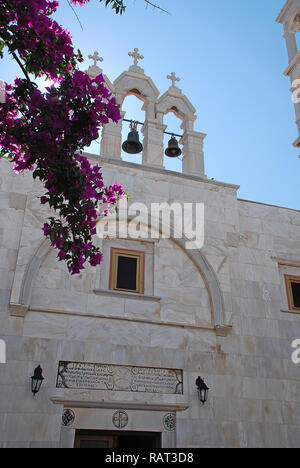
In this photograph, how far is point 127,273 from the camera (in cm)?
876

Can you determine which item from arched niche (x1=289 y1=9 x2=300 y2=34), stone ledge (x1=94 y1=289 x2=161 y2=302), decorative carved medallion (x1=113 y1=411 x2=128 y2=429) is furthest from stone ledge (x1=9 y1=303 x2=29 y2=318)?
arched niche (x1=289 y1=9 x2=300 y2=34)

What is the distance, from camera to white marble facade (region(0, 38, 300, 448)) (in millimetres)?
7426

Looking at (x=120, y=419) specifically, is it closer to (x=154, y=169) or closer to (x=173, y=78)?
(x=154, y=169)

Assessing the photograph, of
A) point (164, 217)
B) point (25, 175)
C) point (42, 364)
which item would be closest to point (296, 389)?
point (164, 217)

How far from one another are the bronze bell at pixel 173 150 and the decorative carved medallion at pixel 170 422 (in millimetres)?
5494

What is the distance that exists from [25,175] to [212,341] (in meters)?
4.78

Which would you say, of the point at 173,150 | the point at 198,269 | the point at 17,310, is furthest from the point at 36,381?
the point at 173,150

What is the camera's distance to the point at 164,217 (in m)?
9.39

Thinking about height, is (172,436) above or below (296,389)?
below

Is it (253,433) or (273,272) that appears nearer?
(253,433)

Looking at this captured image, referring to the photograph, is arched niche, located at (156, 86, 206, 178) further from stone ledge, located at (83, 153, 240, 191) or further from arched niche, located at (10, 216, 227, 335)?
arched niche, located at (10, 216, 227, 335)

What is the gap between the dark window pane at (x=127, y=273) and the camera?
28.3ft
